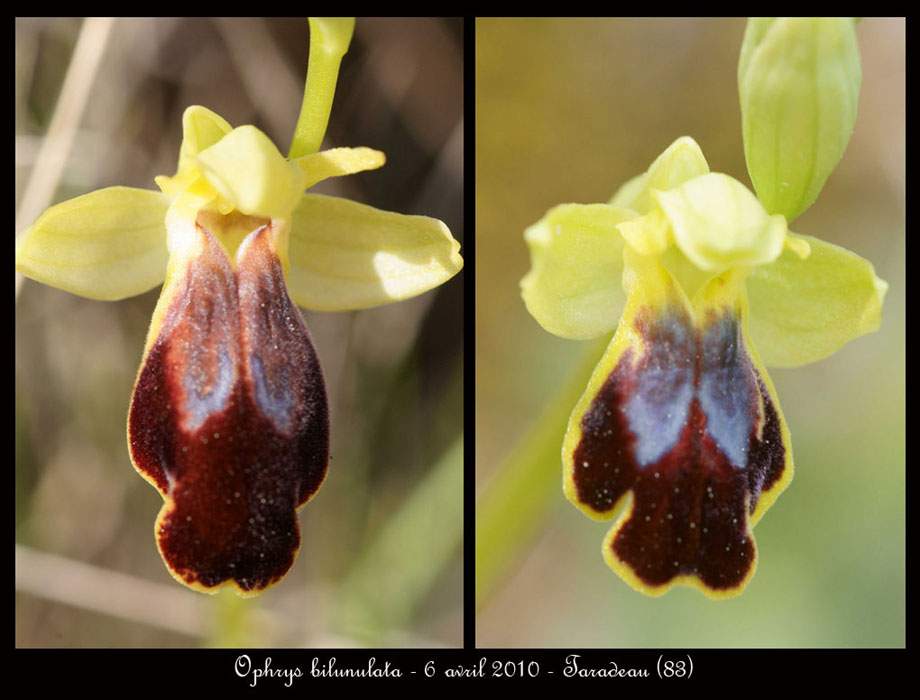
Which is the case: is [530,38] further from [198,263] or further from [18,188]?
[198,263]

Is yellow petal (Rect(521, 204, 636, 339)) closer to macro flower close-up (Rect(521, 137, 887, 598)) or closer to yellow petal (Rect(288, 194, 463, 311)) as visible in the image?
macro flower close-up (Rect(521, 137, 887, 598))

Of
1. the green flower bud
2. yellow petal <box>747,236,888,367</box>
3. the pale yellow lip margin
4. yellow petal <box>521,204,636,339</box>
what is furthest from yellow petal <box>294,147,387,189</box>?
yellow petal <box>747,236,888,367</box>

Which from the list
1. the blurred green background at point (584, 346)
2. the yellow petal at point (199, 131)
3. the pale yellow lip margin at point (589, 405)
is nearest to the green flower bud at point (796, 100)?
the pale yellow lip margin at point (589, 405)

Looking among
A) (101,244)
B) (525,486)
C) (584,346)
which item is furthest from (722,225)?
(584,346)

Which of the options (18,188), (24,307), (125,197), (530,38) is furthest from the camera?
(530,38)

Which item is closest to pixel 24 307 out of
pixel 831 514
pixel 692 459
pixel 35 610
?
pixel 35 610

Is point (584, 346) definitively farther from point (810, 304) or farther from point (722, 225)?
point (722, 225)
